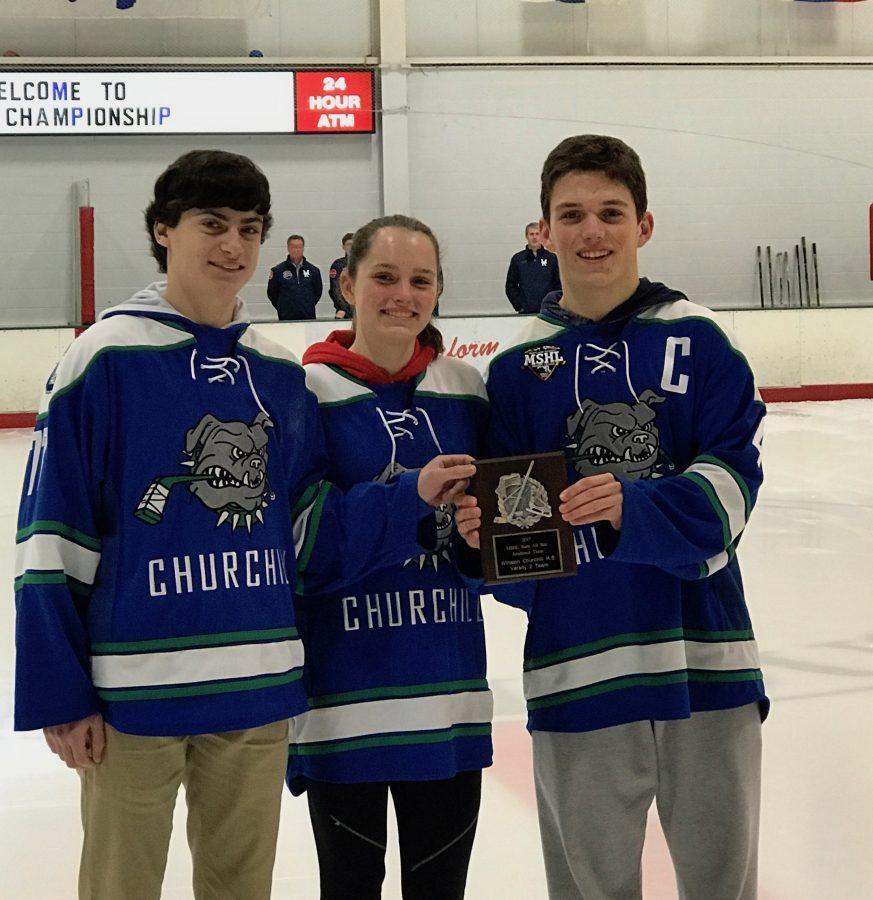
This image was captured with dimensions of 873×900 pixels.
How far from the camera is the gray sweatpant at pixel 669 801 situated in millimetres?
1778

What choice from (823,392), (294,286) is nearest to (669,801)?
(294,286)

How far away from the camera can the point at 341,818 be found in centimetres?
183

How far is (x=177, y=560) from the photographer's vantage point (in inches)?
66.0

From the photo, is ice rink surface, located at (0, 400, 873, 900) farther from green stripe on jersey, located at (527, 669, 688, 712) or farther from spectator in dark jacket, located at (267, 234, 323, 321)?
spectator in dark jacket, located at (267, 234, 323, 321)

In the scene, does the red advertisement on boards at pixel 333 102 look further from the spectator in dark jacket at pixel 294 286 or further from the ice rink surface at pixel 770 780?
the ice rink surface at pixel 770 780

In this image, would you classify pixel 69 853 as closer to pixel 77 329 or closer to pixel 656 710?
pixel 656 710

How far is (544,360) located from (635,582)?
37 centimetres

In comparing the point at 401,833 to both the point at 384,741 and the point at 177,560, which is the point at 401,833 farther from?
the point at 177,560

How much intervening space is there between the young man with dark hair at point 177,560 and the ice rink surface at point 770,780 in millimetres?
Result: 828

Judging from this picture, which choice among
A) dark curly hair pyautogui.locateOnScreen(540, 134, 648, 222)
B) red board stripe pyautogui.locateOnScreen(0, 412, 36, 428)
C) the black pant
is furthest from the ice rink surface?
red board stripe pyautogui.locateOnScreen(0, 412, 36, 428)

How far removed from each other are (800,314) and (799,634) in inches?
355

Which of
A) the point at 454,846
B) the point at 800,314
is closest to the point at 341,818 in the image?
the point at 454,846

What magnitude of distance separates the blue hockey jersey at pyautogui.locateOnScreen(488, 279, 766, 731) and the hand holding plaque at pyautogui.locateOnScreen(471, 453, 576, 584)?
11cm

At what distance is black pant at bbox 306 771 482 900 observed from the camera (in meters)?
1.83
